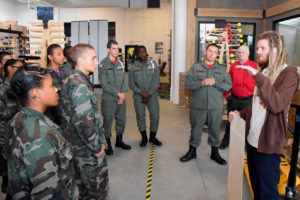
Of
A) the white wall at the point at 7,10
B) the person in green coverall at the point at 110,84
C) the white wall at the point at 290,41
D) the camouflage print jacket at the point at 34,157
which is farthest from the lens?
the white wall at the point at 7,10

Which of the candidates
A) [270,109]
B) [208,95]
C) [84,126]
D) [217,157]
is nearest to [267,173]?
[270,109]

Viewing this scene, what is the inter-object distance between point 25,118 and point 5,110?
190cm

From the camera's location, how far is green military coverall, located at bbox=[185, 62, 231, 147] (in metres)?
3.35

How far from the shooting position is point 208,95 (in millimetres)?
3338

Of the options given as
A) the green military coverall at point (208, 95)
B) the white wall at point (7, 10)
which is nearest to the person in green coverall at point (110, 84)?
the green military coverall at point (208, 95)

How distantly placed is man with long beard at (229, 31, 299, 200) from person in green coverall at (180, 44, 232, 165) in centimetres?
150

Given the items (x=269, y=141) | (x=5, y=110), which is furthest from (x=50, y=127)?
(x=5, y=110)

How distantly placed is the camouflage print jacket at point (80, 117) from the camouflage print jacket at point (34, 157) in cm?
64

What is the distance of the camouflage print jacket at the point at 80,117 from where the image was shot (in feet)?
6.32

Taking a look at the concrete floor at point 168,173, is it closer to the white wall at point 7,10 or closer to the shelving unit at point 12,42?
the shelving unit at point 12,42

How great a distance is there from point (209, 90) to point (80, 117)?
2000 millimetres

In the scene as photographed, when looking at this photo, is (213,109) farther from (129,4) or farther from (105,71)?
(129,4)

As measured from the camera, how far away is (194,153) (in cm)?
372

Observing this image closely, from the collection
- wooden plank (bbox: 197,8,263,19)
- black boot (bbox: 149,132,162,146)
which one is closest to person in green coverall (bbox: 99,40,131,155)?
black boot (bbox: 149,132,162,146)
